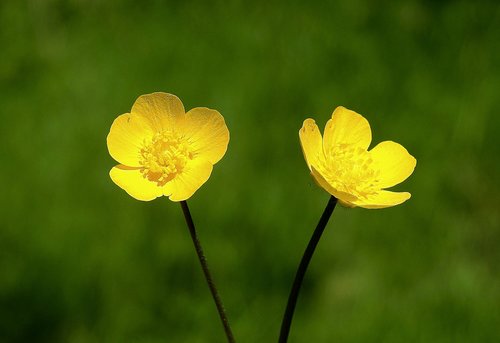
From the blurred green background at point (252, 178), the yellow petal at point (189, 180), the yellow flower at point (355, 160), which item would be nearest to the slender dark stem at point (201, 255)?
the yellow petal at point (189, 180)

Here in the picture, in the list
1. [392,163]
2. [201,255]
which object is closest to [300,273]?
[201,255]

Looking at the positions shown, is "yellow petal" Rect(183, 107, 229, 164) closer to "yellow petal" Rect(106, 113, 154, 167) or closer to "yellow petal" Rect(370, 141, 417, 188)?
"yellow petal" Rect(106, 113, 154, 167)

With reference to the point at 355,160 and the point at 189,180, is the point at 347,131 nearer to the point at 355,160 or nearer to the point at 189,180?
the point at 355,160

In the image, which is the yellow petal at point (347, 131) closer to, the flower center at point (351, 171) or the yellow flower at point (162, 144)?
the flower center at point (351, 171)

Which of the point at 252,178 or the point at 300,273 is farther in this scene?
the point at 252,178

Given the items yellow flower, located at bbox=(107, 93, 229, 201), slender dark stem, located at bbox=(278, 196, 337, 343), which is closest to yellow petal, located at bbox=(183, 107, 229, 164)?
yellow flower, located at bbox=(107, 93, 229, 201)

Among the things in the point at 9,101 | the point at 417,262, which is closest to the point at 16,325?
the point at 9,101

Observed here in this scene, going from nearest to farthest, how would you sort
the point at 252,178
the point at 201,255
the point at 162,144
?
the point at 201,255 → the point at 162,144 → the point at 252,178
